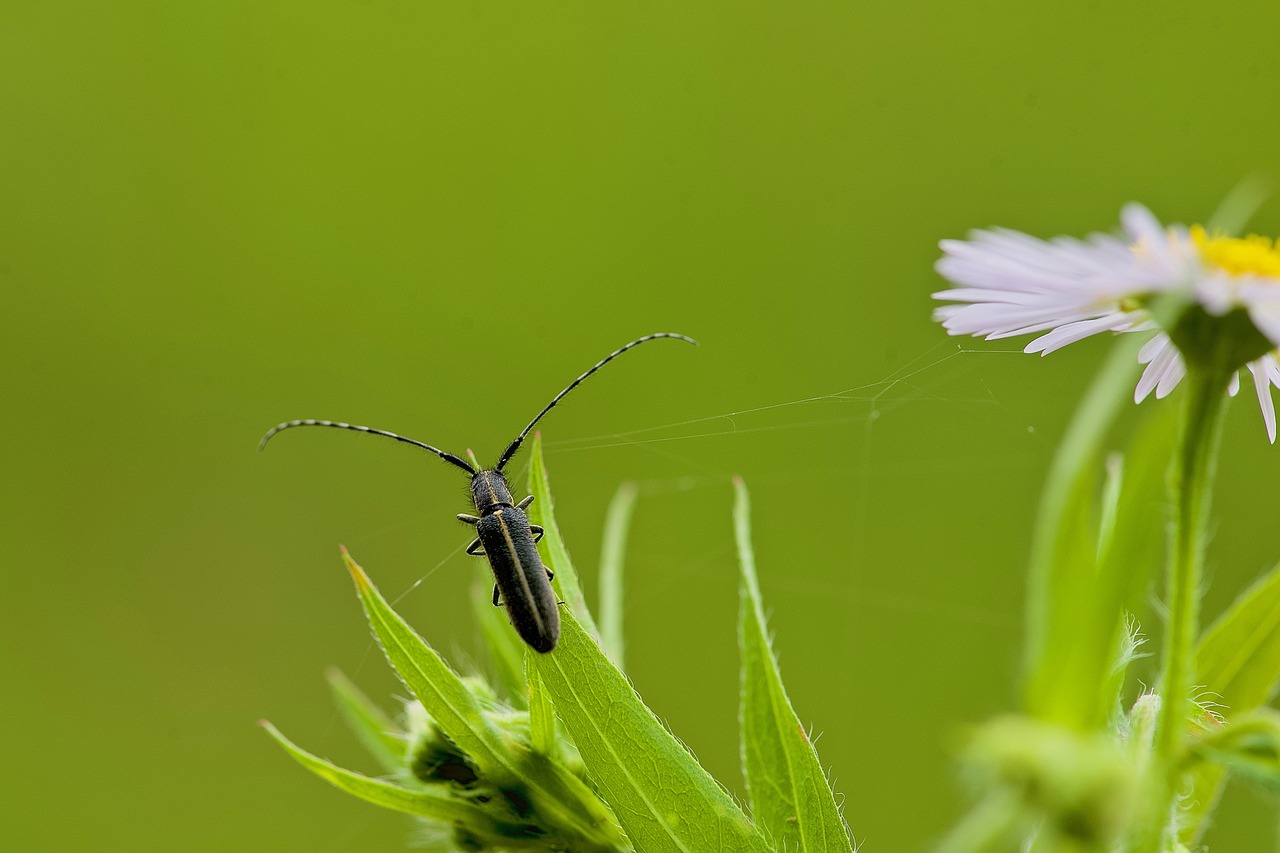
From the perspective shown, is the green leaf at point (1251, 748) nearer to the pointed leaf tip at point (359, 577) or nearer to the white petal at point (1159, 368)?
the white petal at point (1159, 368)

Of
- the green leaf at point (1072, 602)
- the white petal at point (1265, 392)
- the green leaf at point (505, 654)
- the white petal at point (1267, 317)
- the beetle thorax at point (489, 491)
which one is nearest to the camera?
the green leaf at point (1072, 602)

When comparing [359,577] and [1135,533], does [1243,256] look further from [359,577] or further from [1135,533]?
[359,577]

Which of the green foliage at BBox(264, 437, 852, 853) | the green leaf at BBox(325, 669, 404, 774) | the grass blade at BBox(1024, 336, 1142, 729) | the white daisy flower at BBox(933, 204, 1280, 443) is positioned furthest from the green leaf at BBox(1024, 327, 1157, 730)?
the green leaf at BBox(325, 669, 404, 774)

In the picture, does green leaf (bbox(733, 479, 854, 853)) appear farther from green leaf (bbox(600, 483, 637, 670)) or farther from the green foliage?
green leaf (bbox(600, 483, 637, 670))

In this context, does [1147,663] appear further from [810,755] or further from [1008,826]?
[1008,826]

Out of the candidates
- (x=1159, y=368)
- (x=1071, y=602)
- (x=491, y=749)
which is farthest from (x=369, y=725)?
(x=1159, y=368)

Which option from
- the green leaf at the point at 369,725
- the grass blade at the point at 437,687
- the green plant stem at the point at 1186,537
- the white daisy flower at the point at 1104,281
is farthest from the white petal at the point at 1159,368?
the green leaf at the point at 369,725
